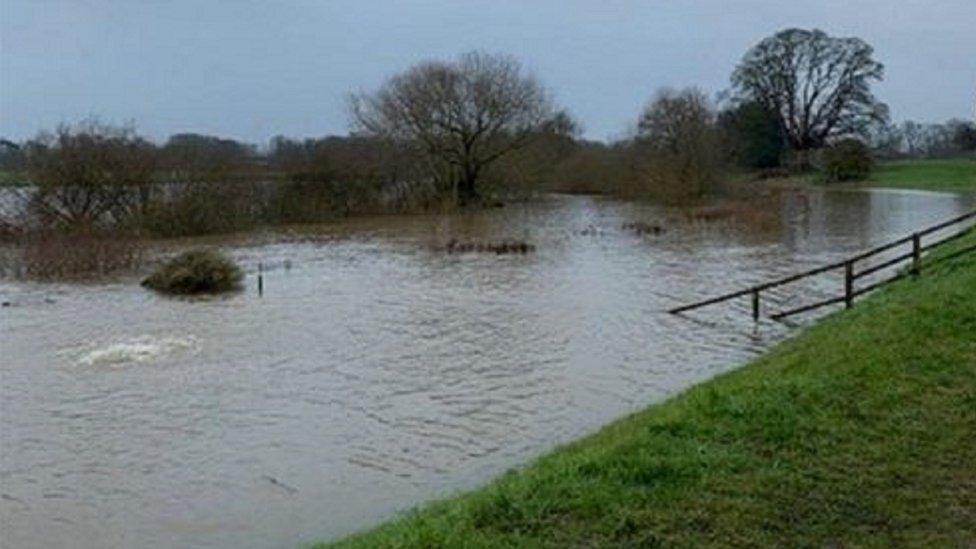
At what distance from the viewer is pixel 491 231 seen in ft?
150

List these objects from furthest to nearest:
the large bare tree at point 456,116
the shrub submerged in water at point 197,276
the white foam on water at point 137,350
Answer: the large bare tree at point 456,116 → the shrub submerged in water at point 197,276 → the white foam on water at point 137,350

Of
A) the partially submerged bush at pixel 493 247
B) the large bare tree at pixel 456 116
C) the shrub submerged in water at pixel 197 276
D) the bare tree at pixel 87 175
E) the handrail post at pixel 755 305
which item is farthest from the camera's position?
the large bare tree at pixel 456 116

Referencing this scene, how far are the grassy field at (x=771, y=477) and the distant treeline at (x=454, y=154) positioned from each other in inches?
1481

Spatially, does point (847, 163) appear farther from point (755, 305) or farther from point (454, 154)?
point (755, 305)

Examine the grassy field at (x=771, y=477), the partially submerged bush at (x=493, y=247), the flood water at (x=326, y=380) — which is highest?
the grassy field at (x=771, y=477)

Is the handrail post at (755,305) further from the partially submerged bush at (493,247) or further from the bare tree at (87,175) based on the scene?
the bare tree at (87,175)

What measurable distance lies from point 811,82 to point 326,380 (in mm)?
86090

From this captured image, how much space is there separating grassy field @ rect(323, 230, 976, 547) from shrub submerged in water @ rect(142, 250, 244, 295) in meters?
19.1

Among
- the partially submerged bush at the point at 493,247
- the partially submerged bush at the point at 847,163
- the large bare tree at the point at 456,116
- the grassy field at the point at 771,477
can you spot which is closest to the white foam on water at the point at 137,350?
the grassy field at the point at 771,477

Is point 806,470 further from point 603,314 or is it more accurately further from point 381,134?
point 381,134

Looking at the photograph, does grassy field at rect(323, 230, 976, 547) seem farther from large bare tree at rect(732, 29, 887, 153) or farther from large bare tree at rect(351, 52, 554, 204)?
large bare tree at rect(732, 29, 887, 153)

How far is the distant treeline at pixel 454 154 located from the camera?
4431 centimetres

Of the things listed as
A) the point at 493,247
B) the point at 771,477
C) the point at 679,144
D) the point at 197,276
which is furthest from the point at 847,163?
the point at 771,477

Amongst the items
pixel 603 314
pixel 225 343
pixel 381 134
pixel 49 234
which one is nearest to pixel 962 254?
pixel 603 314
